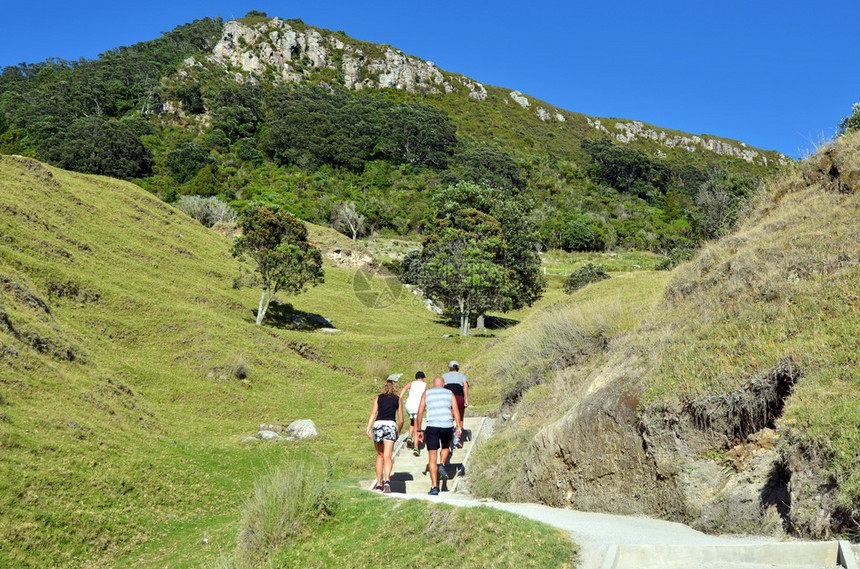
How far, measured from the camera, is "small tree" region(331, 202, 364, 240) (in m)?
70.3

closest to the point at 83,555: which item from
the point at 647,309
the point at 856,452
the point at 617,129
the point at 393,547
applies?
the point at 393,547

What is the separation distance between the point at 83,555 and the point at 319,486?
14.4 feet

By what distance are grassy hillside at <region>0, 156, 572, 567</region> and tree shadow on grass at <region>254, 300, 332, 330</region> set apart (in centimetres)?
21

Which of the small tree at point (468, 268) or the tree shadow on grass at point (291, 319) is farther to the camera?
the small tree at point (468, 268)

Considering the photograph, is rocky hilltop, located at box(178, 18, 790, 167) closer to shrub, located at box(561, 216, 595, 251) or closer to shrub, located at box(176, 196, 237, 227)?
shrub, located at box(176, 196, 237, 227)

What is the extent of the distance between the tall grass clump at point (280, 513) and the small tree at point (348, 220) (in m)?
62.0

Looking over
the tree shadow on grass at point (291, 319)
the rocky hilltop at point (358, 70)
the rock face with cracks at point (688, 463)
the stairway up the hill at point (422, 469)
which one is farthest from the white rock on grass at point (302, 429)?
the rocky hilltop at point (358, 70)

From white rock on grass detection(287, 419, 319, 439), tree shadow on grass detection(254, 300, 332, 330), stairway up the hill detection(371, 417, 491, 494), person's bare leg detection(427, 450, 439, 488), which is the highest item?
tree shadow on grass detection(254, 300, 332, 330)

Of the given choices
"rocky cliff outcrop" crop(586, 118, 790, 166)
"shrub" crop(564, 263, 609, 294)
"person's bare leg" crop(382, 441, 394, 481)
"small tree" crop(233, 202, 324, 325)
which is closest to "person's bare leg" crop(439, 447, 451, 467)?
"person's bare leg" crop(382, 441, 394, 481)

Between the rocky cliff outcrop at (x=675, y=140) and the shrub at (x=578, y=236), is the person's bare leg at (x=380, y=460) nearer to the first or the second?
the shrub at (x=578, y=236)

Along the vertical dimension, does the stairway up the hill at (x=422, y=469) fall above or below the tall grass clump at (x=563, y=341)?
below

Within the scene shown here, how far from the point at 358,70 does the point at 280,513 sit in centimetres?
16467

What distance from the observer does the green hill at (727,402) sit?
584 cm

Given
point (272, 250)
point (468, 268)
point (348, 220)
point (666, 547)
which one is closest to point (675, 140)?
point (348, 220)
